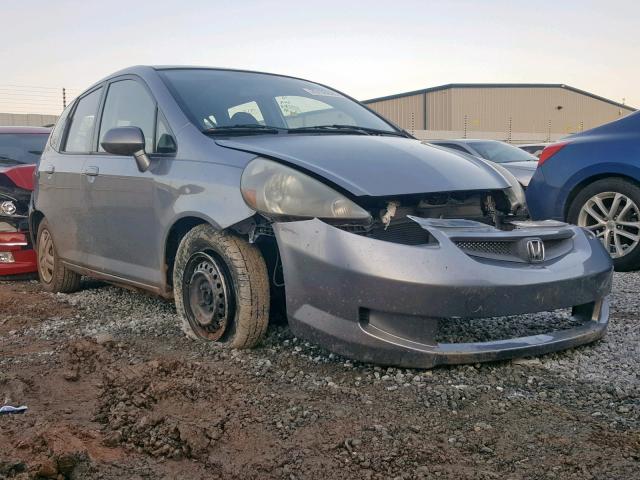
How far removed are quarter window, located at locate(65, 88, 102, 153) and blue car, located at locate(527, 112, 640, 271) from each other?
3.69m

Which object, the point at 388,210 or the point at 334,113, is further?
the point at 334,113

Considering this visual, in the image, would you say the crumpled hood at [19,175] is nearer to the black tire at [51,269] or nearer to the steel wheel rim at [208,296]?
the black tire at [51,269]

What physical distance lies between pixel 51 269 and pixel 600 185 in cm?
457

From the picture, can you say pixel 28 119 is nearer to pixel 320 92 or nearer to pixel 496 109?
pixel 320 92

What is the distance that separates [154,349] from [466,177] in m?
1.80

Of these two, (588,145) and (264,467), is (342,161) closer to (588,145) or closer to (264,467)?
(264,467)

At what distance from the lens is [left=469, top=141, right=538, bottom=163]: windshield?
1024 cm

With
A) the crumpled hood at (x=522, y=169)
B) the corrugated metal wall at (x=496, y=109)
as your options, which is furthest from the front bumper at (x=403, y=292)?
the corrugated metal wall at (x=496, y=109)

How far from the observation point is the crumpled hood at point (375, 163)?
3021mm

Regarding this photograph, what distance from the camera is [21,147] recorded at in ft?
22.0

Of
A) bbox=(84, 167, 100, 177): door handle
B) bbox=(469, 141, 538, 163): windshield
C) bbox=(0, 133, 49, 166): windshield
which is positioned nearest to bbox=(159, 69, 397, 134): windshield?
bbox=(84, 167, 100, 177): door handle

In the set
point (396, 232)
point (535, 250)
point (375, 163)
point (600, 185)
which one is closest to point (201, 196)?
point (375, 163)

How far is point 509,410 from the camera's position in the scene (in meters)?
2.50

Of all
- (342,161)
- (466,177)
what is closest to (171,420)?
(342,161)
